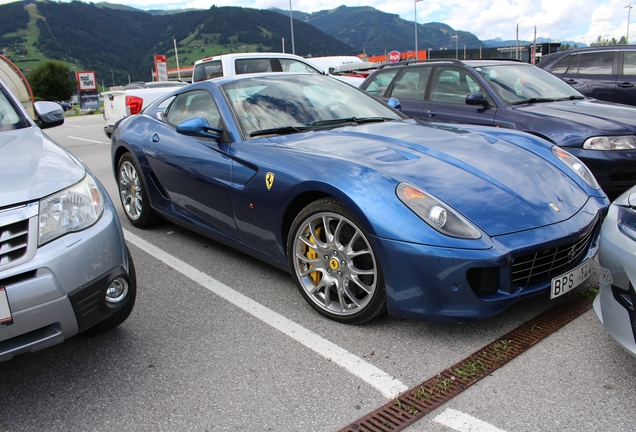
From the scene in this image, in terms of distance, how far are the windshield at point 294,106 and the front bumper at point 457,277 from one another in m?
1.43

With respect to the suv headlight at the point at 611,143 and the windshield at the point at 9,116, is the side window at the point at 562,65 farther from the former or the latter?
the windshield at the point at 9,116

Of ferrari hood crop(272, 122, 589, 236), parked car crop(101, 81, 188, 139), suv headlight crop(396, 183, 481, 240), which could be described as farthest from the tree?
suv headlight crop(396, 183, 481, 240)

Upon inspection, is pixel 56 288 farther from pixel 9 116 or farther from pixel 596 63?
pixel 596 63

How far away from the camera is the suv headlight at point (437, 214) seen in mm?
2562

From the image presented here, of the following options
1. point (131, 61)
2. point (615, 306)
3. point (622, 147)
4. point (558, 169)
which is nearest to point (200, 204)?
point (558, 169)

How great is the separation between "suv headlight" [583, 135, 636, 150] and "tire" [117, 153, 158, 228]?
385 centimetres

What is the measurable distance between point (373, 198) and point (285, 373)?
932mm

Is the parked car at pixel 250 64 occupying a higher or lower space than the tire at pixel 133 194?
higher

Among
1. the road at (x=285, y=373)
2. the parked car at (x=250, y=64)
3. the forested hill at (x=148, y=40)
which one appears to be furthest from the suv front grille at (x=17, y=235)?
the forested hill at (x=148, y=40)

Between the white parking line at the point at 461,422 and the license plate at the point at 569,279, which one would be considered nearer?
the white parking line at the point at 461,422

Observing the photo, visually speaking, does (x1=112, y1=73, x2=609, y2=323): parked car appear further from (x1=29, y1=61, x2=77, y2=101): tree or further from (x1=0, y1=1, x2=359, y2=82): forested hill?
(x1=0, y1=1, x2=359, y2=82): forested hill

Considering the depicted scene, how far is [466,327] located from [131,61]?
188 meters

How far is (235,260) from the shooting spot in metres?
4.13

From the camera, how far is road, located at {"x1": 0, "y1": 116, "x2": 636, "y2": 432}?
2.21m
